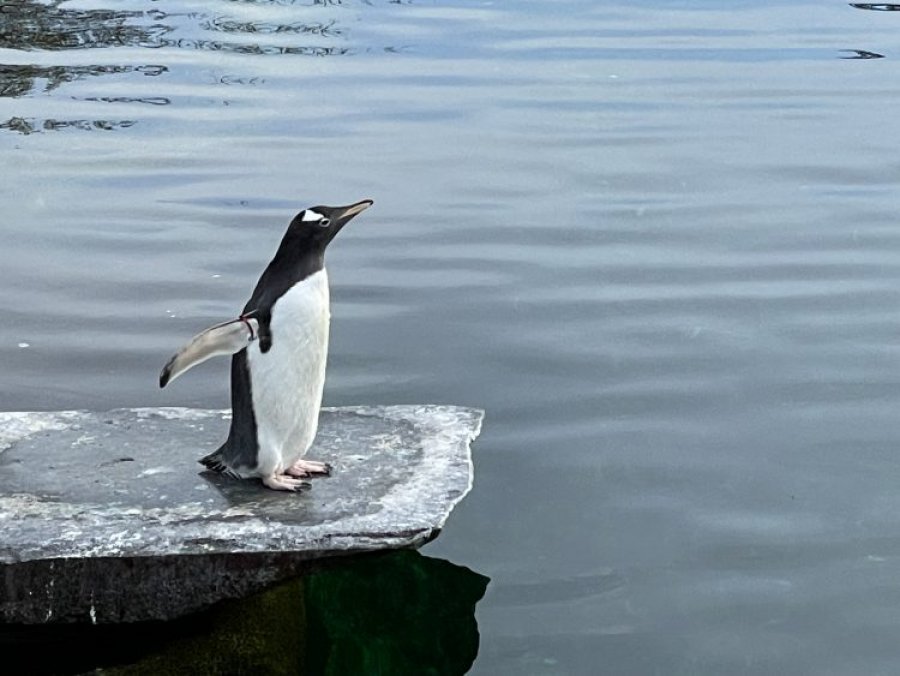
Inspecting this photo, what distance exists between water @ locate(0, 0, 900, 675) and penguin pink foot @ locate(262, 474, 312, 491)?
0.44m

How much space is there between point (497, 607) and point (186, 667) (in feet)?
2.63

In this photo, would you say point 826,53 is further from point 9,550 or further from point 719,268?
point 9,550

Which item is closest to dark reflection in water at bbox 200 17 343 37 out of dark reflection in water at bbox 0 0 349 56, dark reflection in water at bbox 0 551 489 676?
dark reflection in water at bbox 0 0 349 56

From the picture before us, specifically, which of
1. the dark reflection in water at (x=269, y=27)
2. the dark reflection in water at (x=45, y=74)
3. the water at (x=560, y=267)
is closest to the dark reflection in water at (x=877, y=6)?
the water at (x=560, y=267)

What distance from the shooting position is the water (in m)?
4.73

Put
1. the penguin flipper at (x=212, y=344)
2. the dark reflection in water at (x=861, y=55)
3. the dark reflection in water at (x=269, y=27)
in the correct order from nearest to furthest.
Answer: the penguin flipper at (x=212, y=344) < the dark reflection in water at (x=861, y=55) < the dark reflection in water at (x=269, y=27)

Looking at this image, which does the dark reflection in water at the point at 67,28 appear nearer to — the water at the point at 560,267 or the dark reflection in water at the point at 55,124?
the water at the point at 560,267

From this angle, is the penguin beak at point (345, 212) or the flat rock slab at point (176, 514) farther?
the penguin beak at point (345, 212)

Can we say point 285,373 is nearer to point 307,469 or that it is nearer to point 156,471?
point 307,469

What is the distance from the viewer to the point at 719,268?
23.6 feet

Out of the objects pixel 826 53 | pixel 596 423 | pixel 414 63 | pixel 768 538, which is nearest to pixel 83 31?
pixel 414 63

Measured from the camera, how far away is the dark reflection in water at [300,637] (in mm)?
4238

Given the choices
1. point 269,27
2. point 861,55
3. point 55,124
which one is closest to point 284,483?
point 55,124

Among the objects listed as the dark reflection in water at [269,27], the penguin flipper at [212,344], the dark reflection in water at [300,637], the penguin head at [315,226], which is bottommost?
the dark reflection in water at [300,637]
